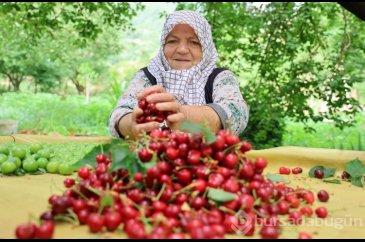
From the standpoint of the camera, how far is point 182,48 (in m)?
2.29

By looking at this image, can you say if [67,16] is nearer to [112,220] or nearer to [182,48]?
[182,48]

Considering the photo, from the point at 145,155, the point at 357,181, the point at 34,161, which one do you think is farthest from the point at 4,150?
the point at 357,181

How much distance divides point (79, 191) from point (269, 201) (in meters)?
0.49

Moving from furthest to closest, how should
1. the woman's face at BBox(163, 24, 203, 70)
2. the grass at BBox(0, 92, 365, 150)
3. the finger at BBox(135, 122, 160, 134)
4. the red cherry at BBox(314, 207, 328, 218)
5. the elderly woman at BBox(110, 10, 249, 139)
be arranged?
1. the grass at BBox(0, 92, 365, 150)
2. the woman's face at BBox(163, 24, 203, 70)
3. the elderly woman at BBox(110, 10, 249, 139)
4. the finger at BBox(135, 122, 160, 134)
5. the red cherry at BBox(314, 207, 328, 218)

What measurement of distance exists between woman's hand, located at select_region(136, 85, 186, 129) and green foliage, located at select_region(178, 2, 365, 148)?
2914mm

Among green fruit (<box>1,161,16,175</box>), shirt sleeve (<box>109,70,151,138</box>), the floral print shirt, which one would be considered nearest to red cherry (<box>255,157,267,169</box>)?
the floral print shirt

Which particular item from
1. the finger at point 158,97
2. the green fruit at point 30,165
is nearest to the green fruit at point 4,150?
the green fruit at point 30,165

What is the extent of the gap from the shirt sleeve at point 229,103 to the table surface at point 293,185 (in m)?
0.27

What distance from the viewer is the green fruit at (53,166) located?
1.84 metres

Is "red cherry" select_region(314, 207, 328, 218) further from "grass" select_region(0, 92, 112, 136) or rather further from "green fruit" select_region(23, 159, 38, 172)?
"grass" select_region(0, 92, 112, 136)

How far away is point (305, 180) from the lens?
184 cm

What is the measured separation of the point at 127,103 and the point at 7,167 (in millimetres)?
625

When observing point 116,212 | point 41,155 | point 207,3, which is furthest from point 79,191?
point 207,3

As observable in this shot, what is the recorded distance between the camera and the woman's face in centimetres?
227
